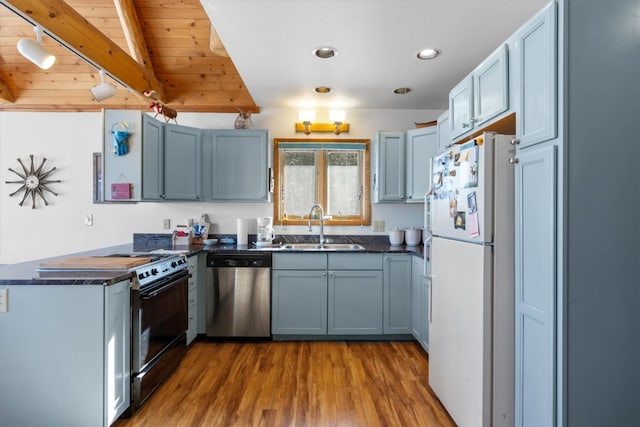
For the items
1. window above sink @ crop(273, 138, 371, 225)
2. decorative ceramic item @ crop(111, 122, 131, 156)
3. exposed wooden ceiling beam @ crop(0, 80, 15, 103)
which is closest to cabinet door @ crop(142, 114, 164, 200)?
decorative ceramic item @ crop(111, 122, 131, 156)

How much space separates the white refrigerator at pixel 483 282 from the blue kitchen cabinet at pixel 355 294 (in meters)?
1.25

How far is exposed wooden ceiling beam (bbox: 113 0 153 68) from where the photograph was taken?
2.90m

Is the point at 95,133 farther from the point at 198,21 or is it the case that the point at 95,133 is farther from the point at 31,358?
the point at 31,358

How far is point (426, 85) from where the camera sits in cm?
311

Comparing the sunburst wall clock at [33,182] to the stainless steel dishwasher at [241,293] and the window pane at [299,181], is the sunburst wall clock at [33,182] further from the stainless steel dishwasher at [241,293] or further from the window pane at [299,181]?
the window pane at [299,181]

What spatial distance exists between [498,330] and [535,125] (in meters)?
0.96

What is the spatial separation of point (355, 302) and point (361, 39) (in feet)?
7.25

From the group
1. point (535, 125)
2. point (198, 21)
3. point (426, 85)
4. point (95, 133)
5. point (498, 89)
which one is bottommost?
Result: point (535, 125)

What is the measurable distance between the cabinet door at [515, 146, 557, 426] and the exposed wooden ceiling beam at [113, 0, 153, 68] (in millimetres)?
3357

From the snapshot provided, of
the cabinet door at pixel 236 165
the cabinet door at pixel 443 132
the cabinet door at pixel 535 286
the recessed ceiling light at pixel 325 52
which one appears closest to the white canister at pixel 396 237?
the cabinet door at pixel 443 132

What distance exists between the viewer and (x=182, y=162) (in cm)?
330

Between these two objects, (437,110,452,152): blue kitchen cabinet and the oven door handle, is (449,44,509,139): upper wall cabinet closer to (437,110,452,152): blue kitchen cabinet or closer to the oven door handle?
(437,110,452,152): blue kitchen cabinet

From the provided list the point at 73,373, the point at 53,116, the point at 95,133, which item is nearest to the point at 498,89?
the point at 73,373

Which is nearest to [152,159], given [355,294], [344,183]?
[344,183]
